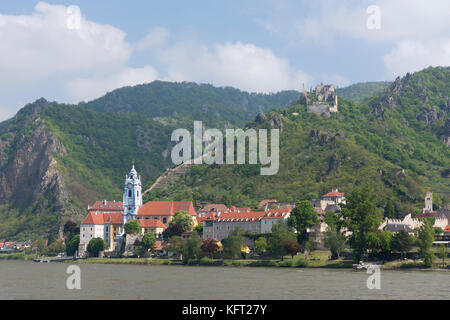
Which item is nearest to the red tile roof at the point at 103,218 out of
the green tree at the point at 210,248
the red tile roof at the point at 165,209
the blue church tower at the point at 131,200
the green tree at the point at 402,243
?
the blue church tower at the point at 131,200

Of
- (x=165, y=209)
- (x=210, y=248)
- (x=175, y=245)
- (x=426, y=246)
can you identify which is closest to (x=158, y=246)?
(x=175, y=245)

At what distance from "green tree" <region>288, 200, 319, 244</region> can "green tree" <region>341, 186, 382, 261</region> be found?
289 inches

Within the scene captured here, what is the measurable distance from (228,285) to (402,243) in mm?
32841

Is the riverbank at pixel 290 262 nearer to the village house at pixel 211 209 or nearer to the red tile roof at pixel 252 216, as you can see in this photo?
the red tile roof at pixel 252 216

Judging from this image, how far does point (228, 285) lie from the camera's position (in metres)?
70.4

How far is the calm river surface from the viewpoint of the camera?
6225 centimetres

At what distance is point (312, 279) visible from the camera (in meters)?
76.5

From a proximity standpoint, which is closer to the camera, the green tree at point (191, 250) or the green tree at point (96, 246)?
the green tree at point (191, 250)

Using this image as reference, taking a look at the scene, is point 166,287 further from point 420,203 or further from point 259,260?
point 420,203

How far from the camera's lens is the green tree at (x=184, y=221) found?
129875mm

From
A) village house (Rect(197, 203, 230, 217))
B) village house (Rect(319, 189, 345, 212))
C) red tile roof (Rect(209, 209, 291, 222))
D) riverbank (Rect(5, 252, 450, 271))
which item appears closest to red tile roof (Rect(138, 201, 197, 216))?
village house (Rect(197, 203, 230, 217))

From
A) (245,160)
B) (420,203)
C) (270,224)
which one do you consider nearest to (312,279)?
(270,224)

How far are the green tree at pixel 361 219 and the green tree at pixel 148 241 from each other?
111 feet
